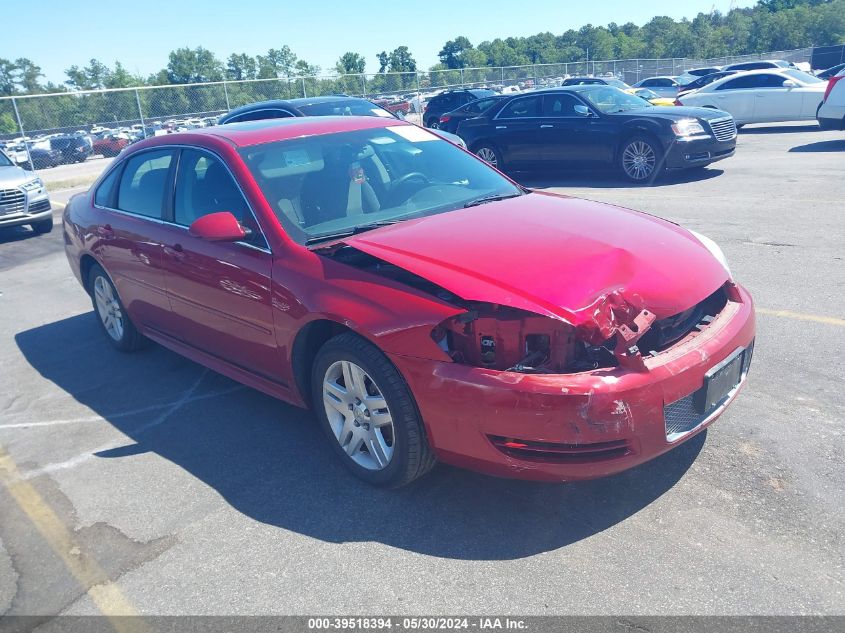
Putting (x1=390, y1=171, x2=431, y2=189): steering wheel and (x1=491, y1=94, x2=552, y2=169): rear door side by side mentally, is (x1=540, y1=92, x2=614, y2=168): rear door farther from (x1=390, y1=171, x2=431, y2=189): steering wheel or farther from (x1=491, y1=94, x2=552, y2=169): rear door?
(x1=390, y1=171, x2=431, y2=189): steering wheel

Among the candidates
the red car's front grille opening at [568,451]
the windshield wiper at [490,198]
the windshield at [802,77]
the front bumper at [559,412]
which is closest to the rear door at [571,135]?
the windshield wiper at [490,198]

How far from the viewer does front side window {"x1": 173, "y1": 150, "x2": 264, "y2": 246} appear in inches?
163

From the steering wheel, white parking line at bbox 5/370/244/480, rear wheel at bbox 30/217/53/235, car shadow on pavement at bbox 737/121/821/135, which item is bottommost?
car shadow on pavement at bbox 737/121/821/135

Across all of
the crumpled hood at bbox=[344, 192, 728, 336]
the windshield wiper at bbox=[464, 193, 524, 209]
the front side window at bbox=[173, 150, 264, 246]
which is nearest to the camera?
the crumpled hood at bbox=[344, 192, 728, 336]

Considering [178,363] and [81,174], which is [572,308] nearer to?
[178,363]

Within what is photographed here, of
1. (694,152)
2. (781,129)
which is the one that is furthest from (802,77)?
(694,152)

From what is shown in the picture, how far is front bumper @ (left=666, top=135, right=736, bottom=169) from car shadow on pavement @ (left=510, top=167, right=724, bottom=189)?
12.1 inches

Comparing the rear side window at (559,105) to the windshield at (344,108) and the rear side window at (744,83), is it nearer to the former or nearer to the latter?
the windshield at (344,108)

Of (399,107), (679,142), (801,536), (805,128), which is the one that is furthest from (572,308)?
(399,107)

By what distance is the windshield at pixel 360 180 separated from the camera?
4.09 m

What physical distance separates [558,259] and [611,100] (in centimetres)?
1007

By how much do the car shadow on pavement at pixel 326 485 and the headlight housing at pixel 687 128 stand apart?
28.4ft

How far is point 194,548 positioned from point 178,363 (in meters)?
2.61

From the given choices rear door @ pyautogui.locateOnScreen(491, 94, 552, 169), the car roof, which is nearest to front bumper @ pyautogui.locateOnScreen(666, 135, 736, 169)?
rear door @ pyautogui.locateOnScreen(491, 94, 552, 169)
